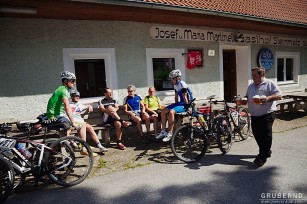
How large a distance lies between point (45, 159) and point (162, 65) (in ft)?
14.9

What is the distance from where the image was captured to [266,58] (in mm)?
9180

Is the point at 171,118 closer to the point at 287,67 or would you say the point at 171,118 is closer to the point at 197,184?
the point at 197,184

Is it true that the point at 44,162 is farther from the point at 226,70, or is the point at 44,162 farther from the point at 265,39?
the point at 265,39

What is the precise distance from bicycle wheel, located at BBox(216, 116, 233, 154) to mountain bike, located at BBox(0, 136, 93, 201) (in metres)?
2.31

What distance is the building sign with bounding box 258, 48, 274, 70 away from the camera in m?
8.96

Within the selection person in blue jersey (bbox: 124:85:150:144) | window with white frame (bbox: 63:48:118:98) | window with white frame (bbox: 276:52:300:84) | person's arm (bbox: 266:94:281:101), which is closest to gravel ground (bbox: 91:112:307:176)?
person in blue jersey (bbox: 124:85:150:144)

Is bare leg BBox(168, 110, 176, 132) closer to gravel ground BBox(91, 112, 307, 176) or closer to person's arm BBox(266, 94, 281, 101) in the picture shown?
gravel ground BBox(91, 112, 307, 176)

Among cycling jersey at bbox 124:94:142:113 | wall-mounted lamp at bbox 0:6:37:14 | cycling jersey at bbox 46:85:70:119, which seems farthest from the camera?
cycling jersey at bbox 124:94:142:113

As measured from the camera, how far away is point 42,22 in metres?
5.26

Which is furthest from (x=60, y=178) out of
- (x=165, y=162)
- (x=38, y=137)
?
(x=165, y=162)

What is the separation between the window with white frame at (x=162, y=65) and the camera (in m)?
6.72

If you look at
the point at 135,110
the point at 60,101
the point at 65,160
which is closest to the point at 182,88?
the point at 135,110

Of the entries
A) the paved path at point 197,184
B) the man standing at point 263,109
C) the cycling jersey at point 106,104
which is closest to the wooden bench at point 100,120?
the cycling jersey at point 106,104

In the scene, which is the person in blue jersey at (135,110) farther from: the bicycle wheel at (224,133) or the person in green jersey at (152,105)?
the bicycle wheel at (224,133)
